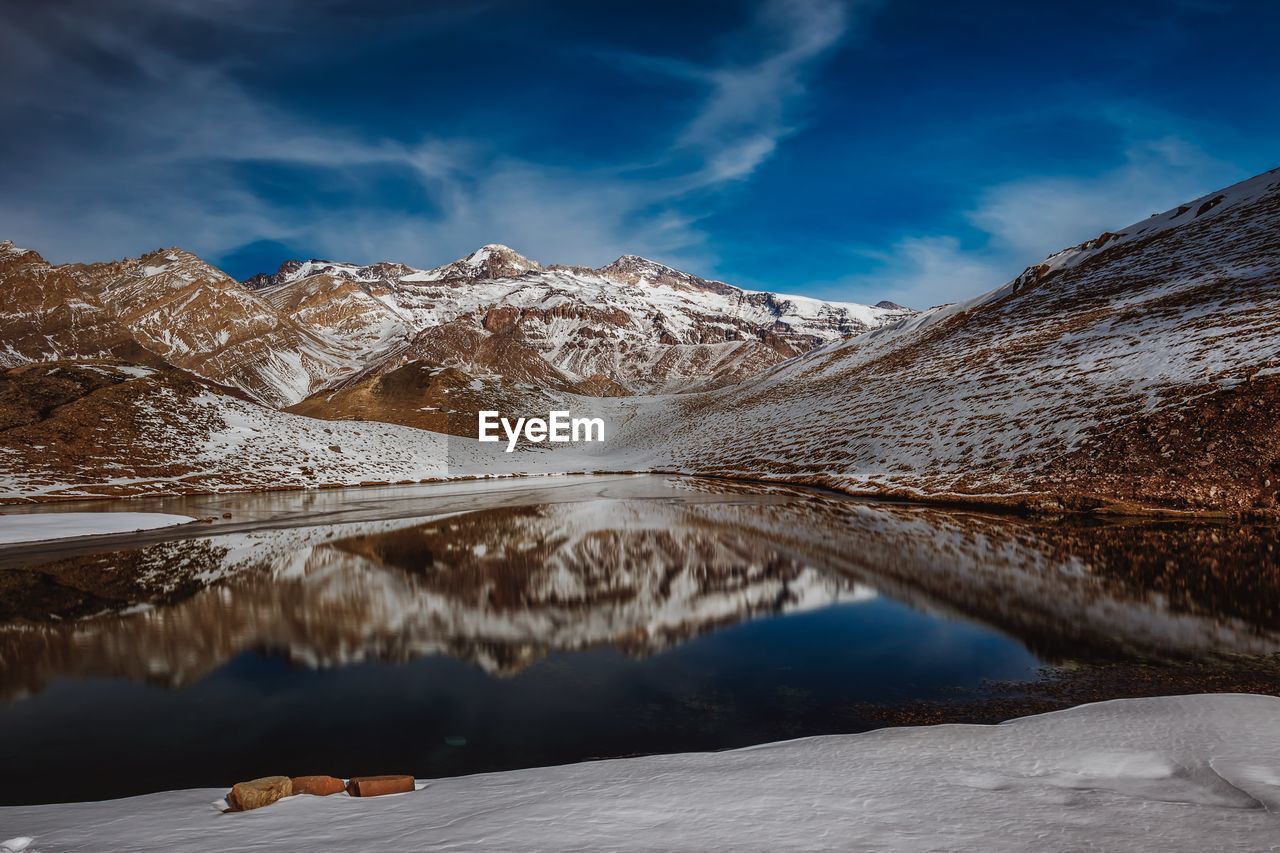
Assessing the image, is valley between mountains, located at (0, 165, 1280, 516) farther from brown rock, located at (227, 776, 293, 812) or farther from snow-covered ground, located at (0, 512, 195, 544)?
brown rock, located at (227, 776, 293, 812)

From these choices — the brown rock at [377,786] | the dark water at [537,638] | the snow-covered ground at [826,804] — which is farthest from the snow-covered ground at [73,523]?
the brown rock at [377,786]

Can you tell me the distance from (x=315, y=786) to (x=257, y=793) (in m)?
0.40

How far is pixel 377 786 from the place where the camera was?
15.9 ft

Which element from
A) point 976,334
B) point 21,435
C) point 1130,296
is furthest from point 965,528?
point 21,435

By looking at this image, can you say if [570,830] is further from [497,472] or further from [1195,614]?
[497,472]

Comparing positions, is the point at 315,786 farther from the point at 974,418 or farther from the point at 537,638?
the point at 974,418

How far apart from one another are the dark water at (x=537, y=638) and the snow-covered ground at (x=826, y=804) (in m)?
0.99

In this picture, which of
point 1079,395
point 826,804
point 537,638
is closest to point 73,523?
point 537,638

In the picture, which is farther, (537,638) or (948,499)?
(948,499)

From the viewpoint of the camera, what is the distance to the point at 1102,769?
4918mm

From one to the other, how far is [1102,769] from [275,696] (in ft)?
28.1

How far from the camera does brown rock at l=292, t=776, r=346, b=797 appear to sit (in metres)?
4.86

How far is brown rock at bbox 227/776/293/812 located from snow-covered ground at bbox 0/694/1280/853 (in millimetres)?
122

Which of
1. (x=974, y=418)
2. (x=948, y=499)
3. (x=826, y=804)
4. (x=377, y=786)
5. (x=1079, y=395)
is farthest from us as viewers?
(x=974, y=418)
